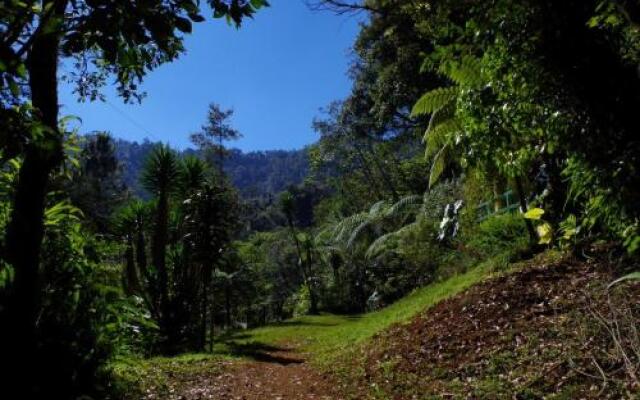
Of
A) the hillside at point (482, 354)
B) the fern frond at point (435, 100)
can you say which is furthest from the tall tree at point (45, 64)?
the fern frond at point (435, 100)

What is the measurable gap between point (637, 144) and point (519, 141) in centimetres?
109

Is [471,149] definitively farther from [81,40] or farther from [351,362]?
[351,362]

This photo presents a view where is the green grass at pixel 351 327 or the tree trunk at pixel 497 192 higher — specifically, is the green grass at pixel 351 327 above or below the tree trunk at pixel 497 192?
below

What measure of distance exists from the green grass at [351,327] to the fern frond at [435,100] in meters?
3.43

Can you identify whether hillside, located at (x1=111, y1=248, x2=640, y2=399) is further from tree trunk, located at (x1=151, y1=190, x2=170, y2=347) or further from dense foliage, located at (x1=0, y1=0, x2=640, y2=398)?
tree trunk, located at (x1=151, y1=190, x2=170, y2=347)

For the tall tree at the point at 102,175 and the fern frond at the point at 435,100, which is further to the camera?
the tall tree at the point at 102,175

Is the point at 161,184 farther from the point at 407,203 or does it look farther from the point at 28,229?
the point at 28,229

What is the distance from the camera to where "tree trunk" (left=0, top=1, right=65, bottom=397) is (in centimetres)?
464

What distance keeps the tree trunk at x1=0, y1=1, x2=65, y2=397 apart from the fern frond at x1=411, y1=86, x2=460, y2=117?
Result: 794 cm

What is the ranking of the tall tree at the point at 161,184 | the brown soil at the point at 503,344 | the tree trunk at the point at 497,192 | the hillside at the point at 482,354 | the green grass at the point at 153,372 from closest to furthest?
the hillside at the point at 482,354 < the brown soil at the point at 503,344 < the green grass at the point at 153,372 < the tree trunk at the point at 497,192 < the tall tree at the point at 161,184

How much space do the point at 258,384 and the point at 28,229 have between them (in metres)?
5.97

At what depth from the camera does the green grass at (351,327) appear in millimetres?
11445

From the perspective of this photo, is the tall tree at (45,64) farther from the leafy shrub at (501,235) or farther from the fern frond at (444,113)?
the leafy shrub at (501,235)

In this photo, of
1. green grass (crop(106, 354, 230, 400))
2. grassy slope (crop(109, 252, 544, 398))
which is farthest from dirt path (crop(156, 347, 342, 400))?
grassy slope (crop(109, 252, 544, 398))
